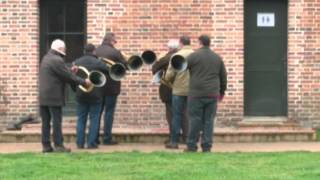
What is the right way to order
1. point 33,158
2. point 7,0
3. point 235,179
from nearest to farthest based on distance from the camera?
point 235,179 < point 33,158 < point 7,0

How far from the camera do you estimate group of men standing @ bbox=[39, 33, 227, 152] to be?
→ 1148cm

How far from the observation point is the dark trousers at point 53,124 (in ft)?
38.5

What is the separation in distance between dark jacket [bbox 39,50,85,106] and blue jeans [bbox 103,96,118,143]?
1.28m

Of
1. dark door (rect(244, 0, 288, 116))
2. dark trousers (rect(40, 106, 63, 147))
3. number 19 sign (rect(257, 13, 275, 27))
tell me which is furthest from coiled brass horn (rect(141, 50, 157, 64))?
number 19 sign (rect(257, 13, 275, 27))

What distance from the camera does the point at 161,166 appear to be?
10102 millimetres

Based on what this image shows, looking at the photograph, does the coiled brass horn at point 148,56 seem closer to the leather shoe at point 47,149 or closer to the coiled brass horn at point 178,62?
the coiled brass horn at point 178,62

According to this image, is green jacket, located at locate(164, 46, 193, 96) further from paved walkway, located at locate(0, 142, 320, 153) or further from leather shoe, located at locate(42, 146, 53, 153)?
leather shoe, located at locate(42, 146, 53, 153)

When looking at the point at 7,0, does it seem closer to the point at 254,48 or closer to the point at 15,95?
the point at 15,95

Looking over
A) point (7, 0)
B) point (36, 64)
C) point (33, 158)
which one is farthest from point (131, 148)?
point (7, 0)

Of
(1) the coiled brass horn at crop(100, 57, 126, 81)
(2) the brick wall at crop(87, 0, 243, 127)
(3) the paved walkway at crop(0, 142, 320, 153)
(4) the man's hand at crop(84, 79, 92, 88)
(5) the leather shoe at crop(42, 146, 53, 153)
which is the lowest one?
(3) the paved walkway at crop(0, 142, 320, 153)

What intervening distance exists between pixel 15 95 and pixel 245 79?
4656mm

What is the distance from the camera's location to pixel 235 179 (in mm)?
9047

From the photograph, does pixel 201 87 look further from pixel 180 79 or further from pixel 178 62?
pixel 180 79

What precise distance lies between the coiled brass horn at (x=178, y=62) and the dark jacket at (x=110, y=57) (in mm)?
1132
